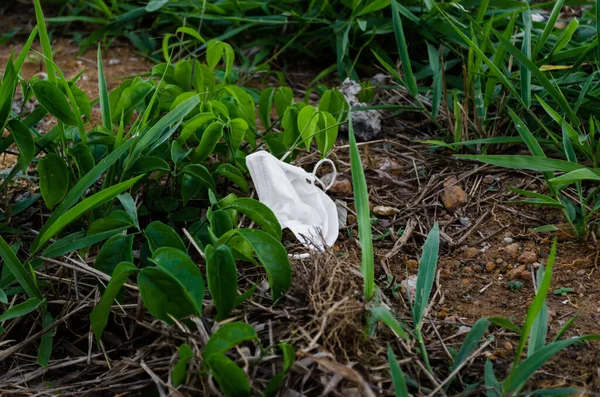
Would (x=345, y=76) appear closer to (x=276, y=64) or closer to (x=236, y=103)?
(x=276, y=64)

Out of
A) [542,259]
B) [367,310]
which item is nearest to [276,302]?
[367,310]

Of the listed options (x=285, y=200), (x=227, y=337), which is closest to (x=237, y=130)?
(x=285, y=200)

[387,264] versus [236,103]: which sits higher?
[236,103]

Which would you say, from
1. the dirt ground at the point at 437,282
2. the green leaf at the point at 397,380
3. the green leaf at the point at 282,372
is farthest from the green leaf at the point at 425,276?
the green leaf at the point at 282,372

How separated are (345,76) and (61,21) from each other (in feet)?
4.06

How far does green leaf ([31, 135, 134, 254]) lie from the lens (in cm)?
148

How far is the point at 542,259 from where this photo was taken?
163cm

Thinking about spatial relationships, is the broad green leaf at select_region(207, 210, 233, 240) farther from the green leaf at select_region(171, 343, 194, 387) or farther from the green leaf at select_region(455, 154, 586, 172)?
the green leaf at select_region(455, 154, 586, 172)

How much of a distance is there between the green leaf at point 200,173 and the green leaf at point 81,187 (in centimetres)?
15

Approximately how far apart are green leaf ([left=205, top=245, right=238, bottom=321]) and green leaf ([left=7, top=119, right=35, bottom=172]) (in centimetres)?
50

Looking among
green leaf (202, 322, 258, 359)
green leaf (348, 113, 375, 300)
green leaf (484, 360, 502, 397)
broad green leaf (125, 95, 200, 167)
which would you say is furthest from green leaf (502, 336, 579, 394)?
broad green leaf (125, 95, 200, 167)

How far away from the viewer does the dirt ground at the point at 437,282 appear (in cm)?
125

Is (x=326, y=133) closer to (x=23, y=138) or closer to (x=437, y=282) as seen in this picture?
(x=437, y=282)

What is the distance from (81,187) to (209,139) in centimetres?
32
